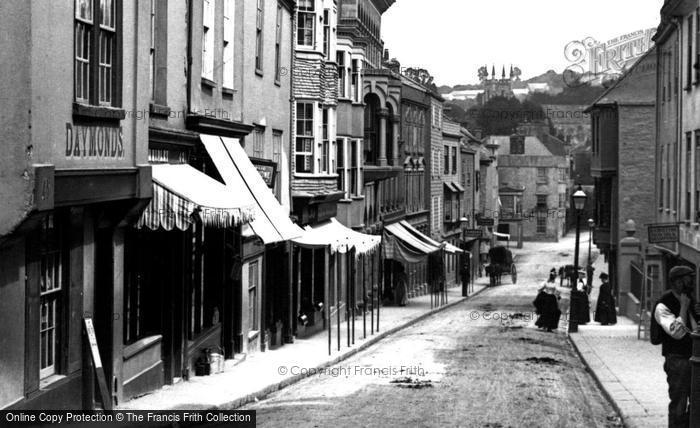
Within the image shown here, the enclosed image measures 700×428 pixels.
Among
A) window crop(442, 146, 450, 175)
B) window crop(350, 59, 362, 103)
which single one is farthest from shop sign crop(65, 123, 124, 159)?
window crop(442, 146, 450, 175)

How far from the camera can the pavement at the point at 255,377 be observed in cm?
1541

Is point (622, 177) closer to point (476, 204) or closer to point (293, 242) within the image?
point (293, 242)

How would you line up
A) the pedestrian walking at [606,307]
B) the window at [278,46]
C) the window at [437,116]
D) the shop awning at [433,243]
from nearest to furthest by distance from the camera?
1. the window at [278,46]
2. the pedestrian walking at [606,307]
3. the shop awning at [433,243]
4. the window at [437,116]

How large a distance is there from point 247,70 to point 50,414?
1205cm

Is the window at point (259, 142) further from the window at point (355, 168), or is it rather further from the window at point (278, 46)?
the window at point (355, 168)

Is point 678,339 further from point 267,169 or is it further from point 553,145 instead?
point 553,145

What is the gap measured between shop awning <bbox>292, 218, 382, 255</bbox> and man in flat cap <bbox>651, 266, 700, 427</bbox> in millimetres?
13272

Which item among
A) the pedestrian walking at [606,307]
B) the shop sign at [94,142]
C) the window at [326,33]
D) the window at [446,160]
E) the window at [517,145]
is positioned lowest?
the pedestrian walking at [606,307]

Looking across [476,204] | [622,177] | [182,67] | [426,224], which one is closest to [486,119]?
[476,204]

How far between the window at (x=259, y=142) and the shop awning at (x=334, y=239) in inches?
80.2

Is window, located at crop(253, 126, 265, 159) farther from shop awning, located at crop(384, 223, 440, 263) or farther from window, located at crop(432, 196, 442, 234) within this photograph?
window, located at crop(432, 196, 442, 234)

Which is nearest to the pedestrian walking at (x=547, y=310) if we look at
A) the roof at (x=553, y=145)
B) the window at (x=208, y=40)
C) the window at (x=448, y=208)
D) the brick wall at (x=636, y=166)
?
the window at (x=208, y=40)

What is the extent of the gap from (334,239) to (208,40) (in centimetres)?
841

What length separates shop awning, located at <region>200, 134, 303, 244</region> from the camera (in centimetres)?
1870
